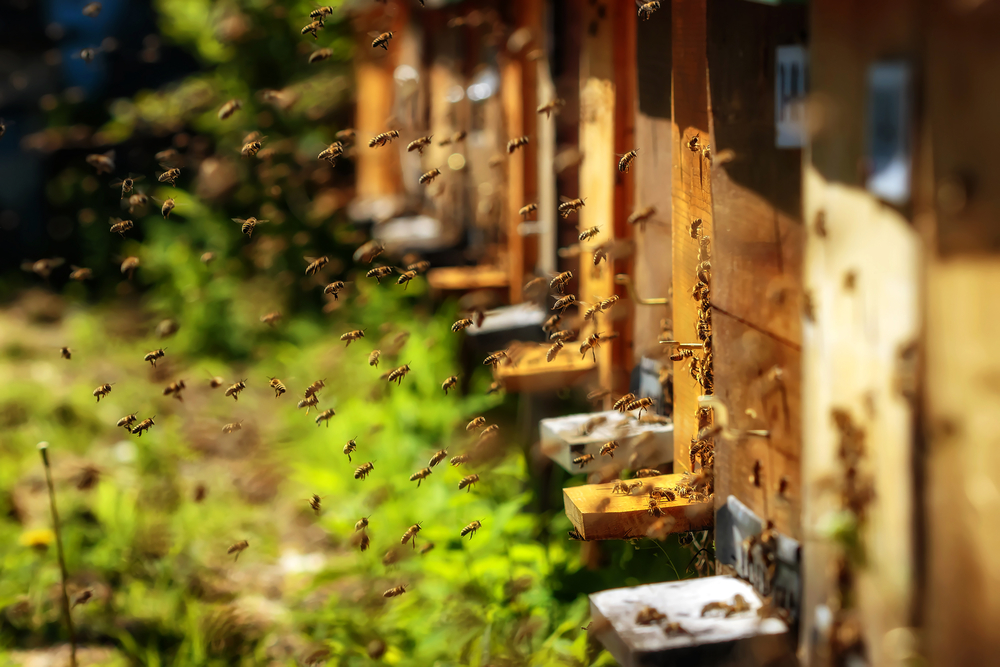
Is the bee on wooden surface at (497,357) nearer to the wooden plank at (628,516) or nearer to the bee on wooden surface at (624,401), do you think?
the bee on wooden surface at (624,401)

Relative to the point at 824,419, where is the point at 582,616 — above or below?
below

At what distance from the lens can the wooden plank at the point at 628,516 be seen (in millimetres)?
3115

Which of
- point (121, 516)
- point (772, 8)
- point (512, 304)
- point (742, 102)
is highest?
point (772, 8)

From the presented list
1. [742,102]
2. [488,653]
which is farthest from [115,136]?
[742,102]

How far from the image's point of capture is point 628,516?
123 inches

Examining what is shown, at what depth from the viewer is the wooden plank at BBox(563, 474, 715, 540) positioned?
3.12m

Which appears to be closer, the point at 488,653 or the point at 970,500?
the point at 970,500

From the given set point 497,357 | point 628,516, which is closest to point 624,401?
point 497,357

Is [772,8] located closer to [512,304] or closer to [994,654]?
[994,654]

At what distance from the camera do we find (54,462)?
24.4ft

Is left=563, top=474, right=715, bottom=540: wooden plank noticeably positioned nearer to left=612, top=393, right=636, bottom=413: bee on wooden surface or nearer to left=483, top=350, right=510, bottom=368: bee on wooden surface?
left=612, top=393, right=636, bottom=413: bee on wooden surface

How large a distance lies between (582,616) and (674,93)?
87.9 inches

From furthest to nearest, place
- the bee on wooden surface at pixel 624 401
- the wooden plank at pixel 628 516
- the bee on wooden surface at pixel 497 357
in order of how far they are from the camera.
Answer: the bee on wooden surface at pixel 497 357 < the bee on wooden surface at pixel 624 401 < the wooden plank at pixel 628 516

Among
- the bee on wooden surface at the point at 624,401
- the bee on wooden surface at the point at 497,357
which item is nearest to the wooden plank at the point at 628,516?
the bee on wooden surface at the point at 624,401
